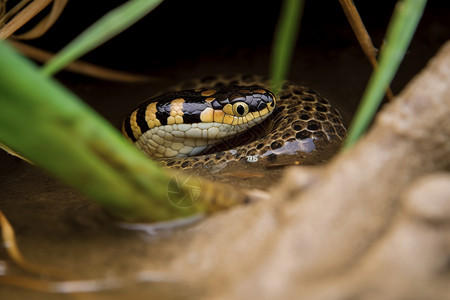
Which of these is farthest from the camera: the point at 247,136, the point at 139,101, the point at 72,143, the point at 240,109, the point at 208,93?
the point at 139,101

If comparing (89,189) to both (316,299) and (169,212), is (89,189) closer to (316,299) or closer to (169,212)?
(169,212)

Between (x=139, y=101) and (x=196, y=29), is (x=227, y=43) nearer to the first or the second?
(x=196, y=29)

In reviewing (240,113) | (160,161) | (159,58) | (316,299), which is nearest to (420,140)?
(316,299)

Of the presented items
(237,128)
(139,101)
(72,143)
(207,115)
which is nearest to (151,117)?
(207,115)

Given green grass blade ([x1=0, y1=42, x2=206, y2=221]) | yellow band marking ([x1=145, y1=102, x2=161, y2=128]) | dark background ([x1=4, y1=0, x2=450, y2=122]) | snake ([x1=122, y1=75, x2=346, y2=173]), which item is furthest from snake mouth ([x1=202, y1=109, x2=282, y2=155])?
green grass blade ([x1=0, y1=42, x2=206, y2=221])

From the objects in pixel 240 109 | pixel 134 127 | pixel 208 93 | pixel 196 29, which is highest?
pixel 196 29

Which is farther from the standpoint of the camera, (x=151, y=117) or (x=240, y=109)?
(x=151, y=117)

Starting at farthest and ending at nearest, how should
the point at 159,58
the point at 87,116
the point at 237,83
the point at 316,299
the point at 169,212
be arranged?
the point at 159,58 → the point at 237,83 → the point at 169,212 → the point at 87,116 → the point at 316,299

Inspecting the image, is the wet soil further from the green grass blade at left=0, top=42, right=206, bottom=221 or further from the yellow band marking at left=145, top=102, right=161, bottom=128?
the yellow band marking at left=145, top=102, right=161, bottom=128
